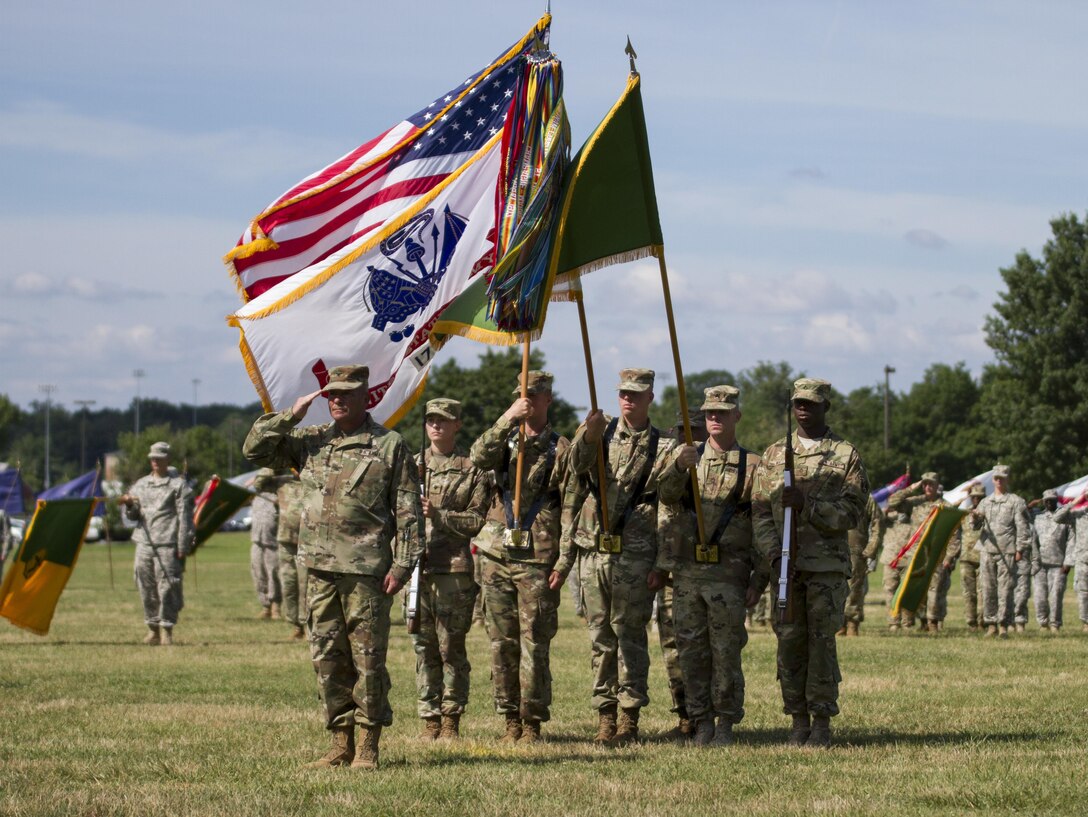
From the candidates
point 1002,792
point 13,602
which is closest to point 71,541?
point 13,602

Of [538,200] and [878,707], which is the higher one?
[538,200]

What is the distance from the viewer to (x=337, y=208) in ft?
40.5

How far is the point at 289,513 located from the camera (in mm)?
21984

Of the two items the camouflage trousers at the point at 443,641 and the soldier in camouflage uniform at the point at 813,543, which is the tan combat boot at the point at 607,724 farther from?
the soldier in camouflage uniform at the point at 813,543

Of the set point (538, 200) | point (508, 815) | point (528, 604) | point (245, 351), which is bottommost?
point (508, 815)

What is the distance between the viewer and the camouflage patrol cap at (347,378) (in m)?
10.1

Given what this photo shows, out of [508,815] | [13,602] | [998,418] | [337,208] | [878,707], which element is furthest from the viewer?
[998,418]

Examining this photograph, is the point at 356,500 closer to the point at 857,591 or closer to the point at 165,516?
the point at 165,516

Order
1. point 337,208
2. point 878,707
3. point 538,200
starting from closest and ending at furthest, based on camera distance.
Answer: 1. point 538,200
2. point 337,208
3. point 878,707

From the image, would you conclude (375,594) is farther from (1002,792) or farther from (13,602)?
(13,602)

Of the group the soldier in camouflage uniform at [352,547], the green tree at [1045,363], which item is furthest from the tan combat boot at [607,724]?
the green tree at [1045,363]

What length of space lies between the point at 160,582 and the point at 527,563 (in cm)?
1028

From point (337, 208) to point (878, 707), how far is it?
5.90 m

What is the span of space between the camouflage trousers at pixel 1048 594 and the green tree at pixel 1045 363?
33.9 m
